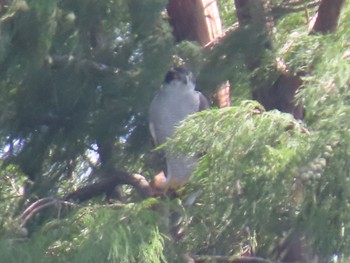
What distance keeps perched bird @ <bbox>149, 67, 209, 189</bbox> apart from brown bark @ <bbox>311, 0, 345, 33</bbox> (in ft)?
2.18

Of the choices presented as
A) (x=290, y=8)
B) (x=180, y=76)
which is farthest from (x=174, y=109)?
(x=290, y=8)

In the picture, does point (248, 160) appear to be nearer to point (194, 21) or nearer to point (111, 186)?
point (111, 186)

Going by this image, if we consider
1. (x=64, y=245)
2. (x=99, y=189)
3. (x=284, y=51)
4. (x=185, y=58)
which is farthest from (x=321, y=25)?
(x=64, y=245)

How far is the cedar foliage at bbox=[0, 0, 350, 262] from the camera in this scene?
4008 mm

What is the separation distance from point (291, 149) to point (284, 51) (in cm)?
140

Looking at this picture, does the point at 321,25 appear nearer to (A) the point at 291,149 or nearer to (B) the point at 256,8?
(B) the point at 256,8

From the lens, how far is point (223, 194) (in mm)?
4172

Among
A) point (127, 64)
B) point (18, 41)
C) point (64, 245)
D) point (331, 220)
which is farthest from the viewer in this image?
point (127, 64)

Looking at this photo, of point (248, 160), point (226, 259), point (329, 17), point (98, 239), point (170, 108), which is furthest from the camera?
point (170, 108)

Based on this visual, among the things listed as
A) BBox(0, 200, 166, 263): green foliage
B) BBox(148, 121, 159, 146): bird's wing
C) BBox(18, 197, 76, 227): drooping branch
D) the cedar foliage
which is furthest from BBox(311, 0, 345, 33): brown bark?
BBox(18, 197, 76, 227): drooping branch

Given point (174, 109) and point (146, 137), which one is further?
point (174, 109)

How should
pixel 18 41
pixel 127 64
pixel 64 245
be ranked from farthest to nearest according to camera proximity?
pixel 127 64
pixel 18 41
pixel 64 245

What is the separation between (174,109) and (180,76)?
0.37 meters

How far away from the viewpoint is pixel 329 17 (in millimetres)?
5324
